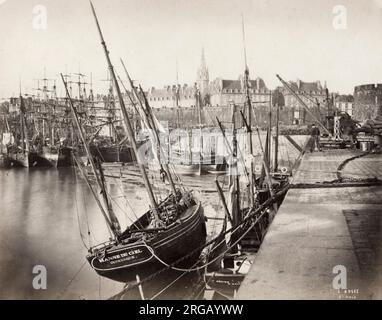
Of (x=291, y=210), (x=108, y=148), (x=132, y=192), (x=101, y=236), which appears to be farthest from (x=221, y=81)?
(x=291, y=210)

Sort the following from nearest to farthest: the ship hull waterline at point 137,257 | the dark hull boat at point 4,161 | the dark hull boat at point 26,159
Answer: the ship hull waterline at point 137,257 < the dark hull boat at point 4,161 < the dark hull boat at point 26,159

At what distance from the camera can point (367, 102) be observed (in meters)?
26.1

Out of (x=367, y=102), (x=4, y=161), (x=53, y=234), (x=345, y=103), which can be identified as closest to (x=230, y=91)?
(x=345, y=103)

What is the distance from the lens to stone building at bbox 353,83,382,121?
21809 mm

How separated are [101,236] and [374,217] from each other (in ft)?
53.9

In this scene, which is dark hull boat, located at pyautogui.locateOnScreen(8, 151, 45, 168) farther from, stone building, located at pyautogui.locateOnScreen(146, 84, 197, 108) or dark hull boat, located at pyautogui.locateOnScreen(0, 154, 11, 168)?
stone building, located at pyautogui.locateOnScreen(146, 84, 197, 108)

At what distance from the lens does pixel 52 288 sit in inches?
623

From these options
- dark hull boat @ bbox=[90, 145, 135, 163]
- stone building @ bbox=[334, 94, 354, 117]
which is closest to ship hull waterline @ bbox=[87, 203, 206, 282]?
dark hull boat @ bbox=[90, 145, 135, 163]

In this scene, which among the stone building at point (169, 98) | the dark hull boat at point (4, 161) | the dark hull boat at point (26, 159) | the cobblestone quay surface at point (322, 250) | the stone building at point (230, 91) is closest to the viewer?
the cobblestone quay surface at point (322, 250)

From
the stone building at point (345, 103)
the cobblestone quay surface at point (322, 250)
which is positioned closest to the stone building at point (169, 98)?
the stone building at point (345, 103)

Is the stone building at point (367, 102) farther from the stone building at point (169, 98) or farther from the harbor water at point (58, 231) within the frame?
the stone building at point (169, 98)

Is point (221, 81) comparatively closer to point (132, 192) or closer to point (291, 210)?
point (132, 192)

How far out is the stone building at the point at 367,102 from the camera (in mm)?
21809

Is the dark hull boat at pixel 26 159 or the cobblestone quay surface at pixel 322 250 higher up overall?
the cobblestone quay surface at pixel 322 250
